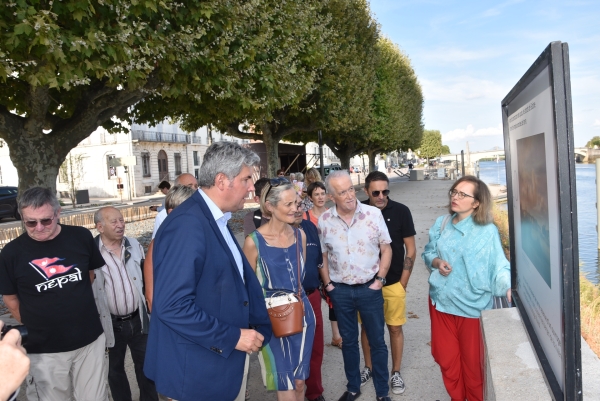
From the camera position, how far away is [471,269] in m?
3.39

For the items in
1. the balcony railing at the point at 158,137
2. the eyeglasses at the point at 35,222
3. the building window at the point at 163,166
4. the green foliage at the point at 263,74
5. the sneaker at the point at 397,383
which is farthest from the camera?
the building window at the point at 163,166

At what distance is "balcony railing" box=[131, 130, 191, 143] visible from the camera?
46.7 metres

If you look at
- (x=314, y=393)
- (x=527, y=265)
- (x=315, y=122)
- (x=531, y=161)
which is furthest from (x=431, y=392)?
(x=315, y=122)

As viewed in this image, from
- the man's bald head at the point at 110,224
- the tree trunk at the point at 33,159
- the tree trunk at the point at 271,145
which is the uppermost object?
the tree trunk at the point at 271,145

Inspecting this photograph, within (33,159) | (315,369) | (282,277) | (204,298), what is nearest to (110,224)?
(282,277)

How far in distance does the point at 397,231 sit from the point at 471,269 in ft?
3.54

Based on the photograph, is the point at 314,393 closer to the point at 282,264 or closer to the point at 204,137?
the point at 282,264

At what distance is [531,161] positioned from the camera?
2.00 meters

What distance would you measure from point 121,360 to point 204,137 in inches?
2236

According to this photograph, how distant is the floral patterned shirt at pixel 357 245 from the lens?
3941 mm

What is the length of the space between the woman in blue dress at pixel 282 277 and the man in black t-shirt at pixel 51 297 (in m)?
1.16

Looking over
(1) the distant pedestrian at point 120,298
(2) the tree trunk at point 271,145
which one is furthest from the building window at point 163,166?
(1) the distant pedestrian at point 120,298

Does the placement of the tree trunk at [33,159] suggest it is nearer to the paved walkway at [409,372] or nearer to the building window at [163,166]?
the paved walkway at [409,372]

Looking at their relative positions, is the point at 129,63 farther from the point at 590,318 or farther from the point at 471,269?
the point at 590,318
